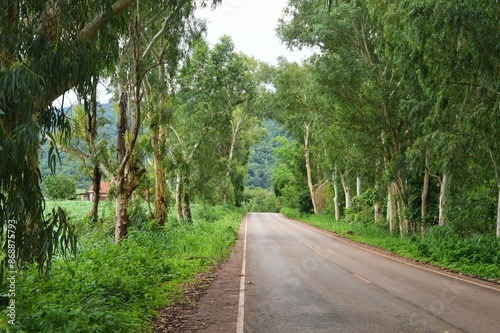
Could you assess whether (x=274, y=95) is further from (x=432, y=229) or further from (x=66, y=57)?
(x=66, y=57)

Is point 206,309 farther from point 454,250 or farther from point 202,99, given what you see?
point 202,99

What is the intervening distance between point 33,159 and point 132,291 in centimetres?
444

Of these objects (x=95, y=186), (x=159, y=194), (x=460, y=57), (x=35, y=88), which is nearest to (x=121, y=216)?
(x=159, y=194)

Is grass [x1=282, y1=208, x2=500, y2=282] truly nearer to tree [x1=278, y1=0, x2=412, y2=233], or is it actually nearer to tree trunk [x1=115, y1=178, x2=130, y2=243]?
tree [x1=278, y1=0, x2=412, y2=233]

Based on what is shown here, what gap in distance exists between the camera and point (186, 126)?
29.4 meters

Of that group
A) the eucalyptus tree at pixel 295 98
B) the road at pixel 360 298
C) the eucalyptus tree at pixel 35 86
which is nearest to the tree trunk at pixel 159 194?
the road at pixel 360 298

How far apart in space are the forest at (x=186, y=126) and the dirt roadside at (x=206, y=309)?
1.24ft

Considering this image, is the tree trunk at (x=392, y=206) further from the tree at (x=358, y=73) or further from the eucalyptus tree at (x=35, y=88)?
the eucalyptus tree at (x=35, y=88)

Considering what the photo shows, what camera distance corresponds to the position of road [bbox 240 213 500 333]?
727 centimetres

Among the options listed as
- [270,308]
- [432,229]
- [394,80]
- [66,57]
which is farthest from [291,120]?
[66,57]

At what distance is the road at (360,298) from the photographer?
727 centimetres

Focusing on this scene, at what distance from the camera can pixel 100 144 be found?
1812cm

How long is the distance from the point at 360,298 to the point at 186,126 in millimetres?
21841

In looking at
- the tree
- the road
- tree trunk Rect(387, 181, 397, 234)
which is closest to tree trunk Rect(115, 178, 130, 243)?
the road
